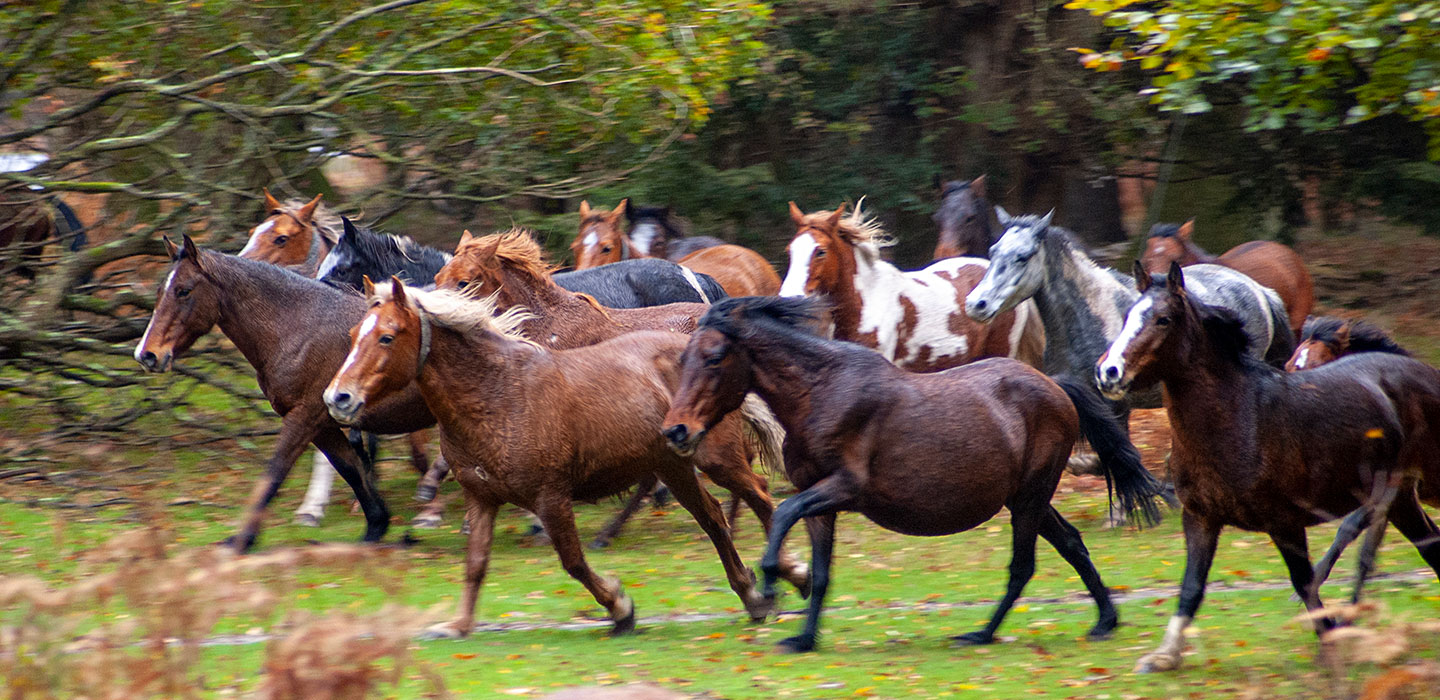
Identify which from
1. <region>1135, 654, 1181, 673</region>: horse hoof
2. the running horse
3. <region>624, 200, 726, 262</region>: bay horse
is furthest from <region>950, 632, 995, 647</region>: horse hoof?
<region>624, 200, 726, 262</region>: bay horse

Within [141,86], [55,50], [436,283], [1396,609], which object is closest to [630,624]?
[436,283]

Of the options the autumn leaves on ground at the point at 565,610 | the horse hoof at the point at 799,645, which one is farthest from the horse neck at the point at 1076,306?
the horse hoof at the point at 799,645

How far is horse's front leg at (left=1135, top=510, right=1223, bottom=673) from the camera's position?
20.2ft

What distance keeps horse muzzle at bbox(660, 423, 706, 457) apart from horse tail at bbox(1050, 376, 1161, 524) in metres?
2.03

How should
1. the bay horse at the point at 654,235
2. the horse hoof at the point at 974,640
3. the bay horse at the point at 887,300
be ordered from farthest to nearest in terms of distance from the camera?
the bay horse at the point at 654,235 < the bay horse at the point at 887,300 < the horse hoof at the point at 974,640

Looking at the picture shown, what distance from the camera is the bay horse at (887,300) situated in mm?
11000

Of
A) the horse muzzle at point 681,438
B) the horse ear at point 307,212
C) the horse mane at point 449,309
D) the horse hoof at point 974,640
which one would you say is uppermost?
the horse mane at point 449,309

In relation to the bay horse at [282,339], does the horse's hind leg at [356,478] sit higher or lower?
lower

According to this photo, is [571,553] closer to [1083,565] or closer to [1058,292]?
[1083,565]

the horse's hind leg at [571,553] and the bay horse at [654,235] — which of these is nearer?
the horse's hind leg at [571,553]

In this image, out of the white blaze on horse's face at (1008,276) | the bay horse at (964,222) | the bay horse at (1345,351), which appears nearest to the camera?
the bay horse at (1345,351)

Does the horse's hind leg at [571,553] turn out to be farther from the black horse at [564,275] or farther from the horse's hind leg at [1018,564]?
the black horse at [564,275]

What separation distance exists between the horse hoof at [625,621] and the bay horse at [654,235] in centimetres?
775

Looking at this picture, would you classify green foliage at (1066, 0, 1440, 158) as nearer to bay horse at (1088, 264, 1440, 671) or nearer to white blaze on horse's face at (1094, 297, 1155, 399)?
bay horse at (1088, 264, 1440, 671)
